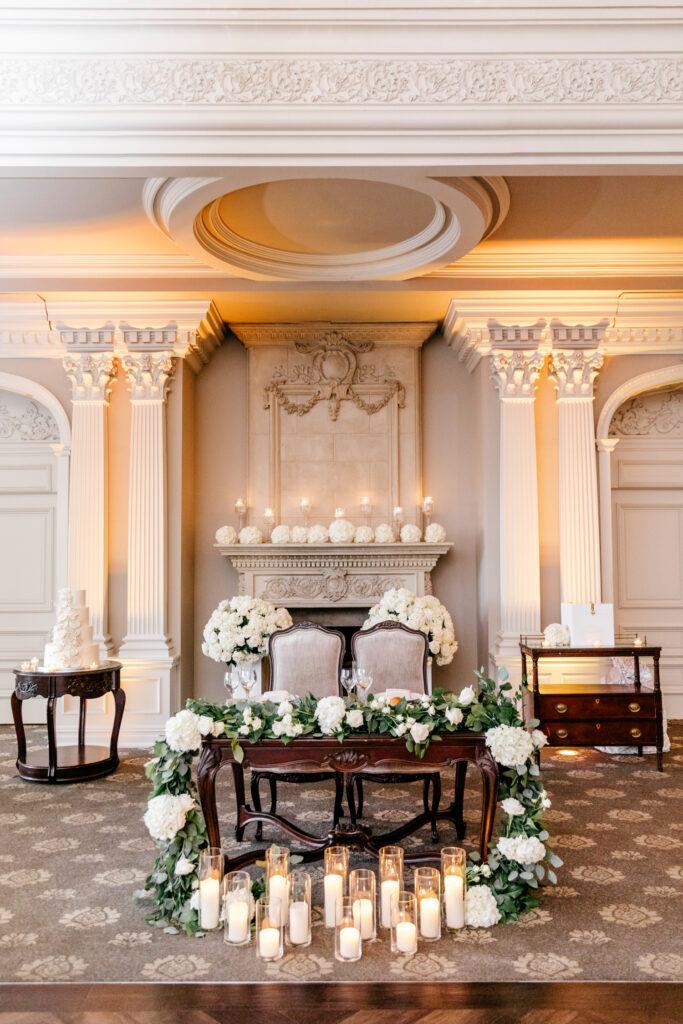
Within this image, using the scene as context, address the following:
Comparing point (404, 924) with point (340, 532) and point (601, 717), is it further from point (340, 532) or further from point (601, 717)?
point (340, 532)

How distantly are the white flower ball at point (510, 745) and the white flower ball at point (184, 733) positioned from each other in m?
1.25

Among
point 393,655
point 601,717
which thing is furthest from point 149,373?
point 601,717

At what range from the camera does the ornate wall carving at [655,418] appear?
7.56 meters

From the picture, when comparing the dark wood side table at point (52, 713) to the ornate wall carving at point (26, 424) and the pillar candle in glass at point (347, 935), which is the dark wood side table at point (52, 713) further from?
the pillar candle in glass at point (347, 935)

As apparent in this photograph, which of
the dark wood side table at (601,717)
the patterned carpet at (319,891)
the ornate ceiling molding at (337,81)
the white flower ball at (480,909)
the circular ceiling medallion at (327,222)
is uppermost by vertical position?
the circular ceiling medallion at (327,222)

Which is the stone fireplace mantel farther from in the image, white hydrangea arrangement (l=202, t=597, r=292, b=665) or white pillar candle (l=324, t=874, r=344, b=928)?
white pillar candle (l=324, t=874, r=344, b=928)

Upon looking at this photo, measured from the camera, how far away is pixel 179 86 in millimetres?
Answer: 3500

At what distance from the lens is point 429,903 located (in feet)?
9.96

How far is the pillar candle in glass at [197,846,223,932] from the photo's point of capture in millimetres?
3127

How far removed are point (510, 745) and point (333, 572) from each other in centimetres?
393

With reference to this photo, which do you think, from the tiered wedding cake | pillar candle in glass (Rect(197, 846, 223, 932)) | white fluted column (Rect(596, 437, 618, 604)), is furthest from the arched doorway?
white fluted column (Rect(596, 437, 618, 604))

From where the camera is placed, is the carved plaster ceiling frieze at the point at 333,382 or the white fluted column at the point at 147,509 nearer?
the white fluted column at the point at 147,509

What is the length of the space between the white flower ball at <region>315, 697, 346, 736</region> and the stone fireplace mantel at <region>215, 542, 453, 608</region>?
3697mm

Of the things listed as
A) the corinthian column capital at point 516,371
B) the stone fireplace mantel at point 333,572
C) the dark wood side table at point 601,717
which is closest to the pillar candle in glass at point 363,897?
the dark wood side table at point 601,717
